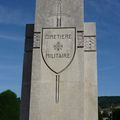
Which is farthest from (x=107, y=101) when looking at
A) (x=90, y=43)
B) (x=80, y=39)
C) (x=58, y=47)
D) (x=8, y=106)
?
(x=58, y=47)

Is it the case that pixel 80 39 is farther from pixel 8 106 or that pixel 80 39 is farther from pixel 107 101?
pixel 107 101

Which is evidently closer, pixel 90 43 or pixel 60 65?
pixel 60 65

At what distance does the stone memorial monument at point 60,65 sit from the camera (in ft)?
39.0

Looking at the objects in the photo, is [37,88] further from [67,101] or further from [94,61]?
[94,61]

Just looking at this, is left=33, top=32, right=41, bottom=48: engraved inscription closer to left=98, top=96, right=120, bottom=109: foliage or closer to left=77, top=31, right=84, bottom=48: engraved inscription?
left=77, top=31, right=84, bottom=48: engraved inscription

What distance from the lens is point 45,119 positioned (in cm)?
1186

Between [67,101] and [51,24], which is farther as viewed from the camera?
[51,24]

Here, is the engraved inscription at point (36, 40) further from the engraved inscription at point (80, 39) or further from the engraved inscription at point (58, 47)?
the engraved inscription at point (80, 39)

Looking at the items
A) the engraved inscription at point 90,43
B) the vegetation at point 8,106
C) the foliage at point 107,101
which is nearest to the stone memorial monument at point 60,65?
the engraved inscription at point 90,43

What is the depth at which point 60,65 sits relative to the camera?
12.3 metres

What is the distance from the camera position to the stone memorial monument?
11891mm

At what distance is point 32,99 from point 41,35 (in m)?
2.93

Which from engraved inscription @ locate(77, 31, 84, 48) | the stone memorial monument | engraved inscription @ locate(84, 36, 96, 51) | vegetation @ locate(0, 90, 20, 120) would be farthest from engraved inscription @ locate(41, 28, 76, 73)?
vegetation @ locate(0, 90, 20, 120)

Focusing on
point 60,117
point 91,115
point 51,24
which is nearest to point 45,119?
point 60,117
